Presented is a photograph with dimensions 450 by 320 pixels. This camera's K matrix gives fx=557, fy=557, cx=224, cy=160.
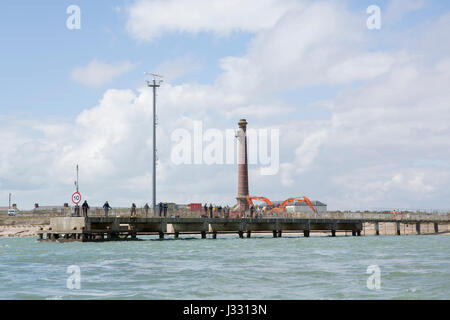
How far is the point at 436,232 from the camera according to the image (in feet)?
293

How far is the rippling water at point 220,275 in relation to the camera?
73.9 feet

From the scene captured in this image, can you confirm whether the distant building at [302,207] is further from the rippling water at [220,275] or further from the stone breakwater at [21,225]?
the rippling water at [220,275]

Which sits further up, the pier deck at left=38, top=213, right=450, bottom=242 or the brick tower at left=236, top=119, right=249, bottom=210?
the brick tower at left=236, top=119, right=249, bottom=210

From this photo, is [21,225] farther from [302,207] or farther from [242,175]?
[302,207]

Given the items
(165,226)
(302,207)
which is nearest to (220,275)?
(165,226)

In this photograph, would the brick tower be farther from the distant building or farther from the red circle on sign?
the red circle on sign

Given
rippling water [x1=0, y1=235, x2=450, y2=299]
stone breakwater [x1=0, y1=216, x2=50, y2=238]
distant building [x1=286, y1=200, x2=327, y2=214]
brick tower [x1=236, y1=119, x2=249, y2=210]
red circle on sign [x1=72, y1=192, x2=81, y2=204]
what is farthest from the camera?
distant building [x1=286, y1=200, x2=327, y2=214]

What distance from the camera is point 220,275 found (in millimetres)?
28266

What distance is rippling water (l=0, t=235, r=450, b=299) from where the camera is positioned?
2252 cm

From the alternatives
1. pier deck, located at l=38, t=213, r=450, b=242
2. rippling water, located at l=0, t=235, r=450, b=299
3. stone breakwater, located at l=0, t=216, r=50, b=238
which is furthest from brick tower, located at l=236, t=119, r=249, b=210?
rippling water, located at l=0, t=235, r=450, b=299

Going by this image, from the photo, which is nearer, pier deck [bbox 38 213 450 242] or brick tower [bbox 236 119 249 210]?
pier deck [bbox 38 213 450 242]
